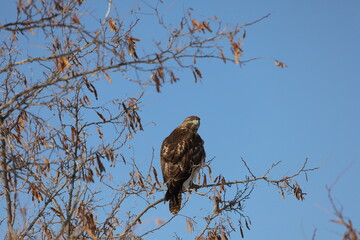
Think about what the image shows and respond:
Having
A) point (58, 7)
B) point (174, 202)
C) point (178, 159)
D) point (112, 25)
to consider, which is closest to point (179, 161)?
point (178, 159)

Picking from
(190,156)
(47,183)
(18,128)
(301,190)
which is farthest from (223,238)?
(18,128)

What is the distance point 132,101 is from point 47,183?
162cm

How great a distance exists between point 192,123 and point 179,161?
166cm

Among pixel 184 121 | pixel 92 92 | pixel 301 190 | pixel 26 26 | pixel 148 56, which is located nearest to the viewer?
pixel 148 56

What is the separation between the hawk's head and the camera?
10.7 metres

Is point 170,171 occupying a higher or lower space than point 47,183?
higher

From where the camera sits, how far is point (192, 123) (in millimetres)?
10727

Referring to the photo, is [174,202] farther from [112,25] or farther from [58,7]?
[58,7]

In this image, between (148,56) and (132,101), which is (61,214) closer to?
(132,101)

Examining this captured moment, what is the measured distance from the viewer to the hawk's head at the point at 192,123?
1067cm

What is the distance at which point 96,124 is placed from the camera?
7371 millimetres

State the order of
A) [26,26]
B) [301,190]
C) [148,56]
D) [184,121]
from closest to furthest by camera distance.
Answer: [148,56] → [26,26] → [301,190] → [184,121]

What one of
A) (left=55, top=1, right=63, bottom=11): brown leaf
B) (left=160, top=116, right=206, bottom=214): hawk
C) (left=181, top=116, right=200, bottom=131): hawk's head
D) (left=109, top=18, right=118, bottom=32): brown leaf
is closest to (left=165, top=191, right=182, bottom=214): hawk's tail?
(left=160, top=116, right=206, bottom=214): hawk

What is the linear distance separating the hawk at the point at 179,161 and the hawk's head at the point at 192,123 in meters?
0.39
